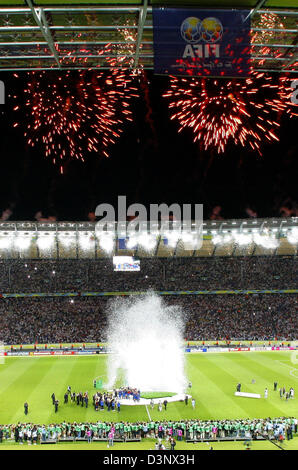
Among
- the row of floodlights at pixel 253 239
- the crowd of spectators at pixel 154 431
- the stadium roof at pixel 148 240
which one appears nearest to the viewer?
the crowd of spectators at pixel 154 431

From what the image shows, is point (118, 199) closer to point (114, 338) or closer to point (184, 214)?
point (184, 214)

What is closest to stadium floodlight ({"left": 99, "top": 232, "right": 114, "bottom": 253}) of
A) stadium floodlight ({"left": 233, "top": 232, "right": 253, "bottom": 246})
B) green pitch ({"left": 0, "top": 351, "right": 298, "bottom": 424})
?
green pitch ({"left": 0, "top": 351, "right": 298, "bottom": 424})

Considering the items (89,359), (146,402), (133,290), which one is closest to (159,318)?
(133,290)

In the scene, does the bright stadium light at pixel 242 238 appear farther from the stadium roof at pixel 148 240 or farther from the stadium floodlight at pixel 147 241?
the stadium floodlight at pixel 147 241

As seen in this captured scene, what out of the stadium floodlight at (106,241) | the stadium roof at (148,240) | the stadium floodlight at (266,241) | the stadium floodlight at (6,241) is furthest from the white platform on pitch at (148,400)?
the stadium floodlight at (266,241)

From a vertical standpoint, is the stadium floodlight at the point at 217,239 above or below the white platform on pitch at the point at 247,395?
above

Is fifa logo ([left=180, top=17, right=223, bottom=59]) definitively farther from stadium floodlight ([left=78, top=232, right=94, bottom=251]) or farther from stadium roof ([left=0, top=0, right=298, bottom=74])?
stadium floodlight ([left=78, top=232, right=94, bottom=251])
